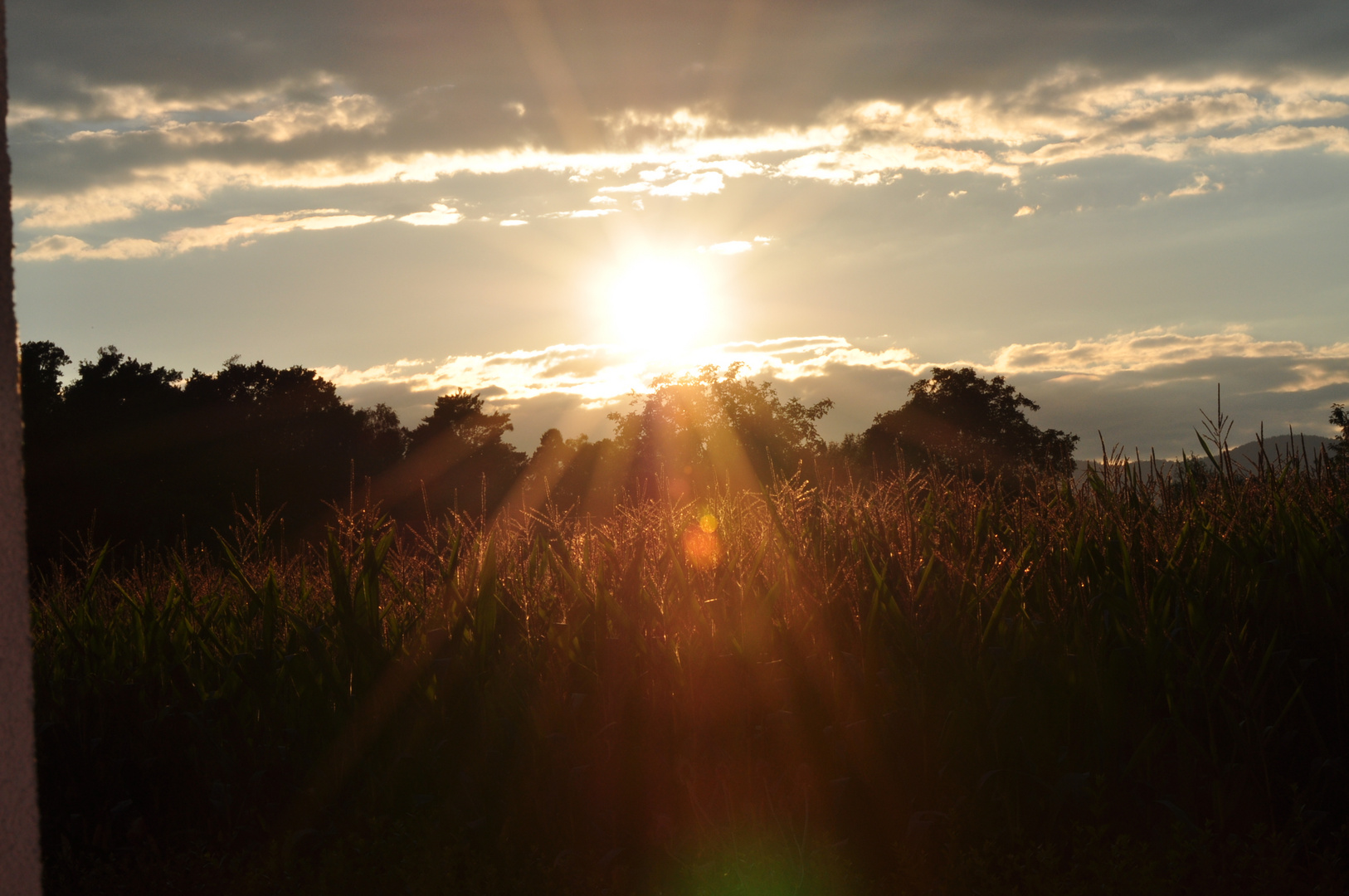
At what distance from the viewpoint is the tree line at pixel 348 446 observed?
2478 centimetres

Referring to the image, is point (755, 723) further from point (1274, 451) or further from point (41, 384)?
point (41, 384)

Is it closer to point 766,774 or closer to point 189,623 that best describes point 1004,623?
point 766,774

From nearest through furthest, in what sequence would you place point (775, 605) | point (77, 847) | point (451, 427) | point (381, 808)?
point (381, 808) → point (77, 847) → point (775, 605) → point (451, 427)

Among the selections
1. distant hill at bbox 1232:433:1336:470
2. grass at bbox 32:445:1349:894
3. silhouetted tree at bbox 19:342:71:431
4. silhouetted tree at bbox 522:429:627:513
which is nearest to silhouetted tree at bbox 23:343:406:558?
silhouetted tree at bbox 19:342:71:431

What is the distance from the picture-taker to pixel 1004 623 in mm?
4359

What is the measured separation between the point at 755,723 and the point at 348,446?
32326 millimetres

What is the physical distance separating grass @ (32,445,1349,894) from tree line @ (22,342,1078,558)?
17.2 meters

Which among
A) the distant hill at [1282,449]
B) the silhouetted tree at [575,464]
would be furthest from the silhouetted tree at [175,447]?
the distant hill at [1282,449]

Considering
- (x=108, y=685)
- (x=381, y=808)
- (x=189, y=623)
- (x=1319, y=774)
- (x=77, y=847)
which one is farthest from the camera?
(x=189, y=623)

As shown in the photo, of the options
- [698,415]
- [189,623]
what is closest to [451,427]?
[698,415]

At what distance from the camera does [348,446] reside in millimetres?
33938

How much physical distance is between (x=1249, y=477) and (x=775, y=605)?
3.15m

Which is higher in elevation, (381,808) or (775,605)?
(775,605)

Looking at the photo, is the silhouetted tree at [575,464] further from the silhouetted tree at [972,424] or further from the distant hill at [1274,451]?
the distant hill at [1274,451]
